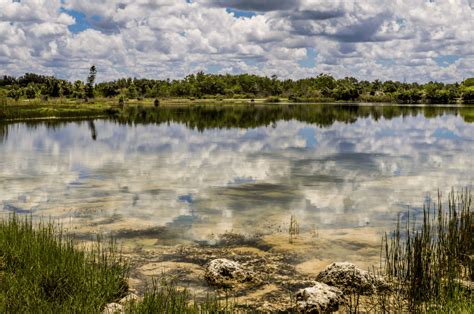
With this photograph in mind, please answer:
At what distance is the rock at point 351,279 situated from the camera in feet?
41.4

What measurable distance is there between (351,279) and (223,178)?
18365mm

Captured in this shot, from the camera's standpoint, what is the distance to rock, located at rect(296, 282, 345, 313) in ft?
37.8

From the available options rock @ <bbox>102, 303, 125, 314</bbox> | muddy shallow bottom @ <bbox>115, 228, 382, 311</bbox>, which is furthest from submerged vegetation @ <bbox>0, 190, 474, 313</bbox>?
muddy shallow bottom @ <bbox>115, 228, 382, 311</bbox>

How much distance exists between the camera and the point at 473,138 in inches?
2132

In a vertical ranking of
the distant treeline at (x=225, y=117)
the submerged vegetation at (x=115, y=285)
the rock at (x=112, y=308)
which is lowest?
the rock at (x=112, y=308)

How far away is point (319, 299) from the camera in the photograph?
1162 centimetres

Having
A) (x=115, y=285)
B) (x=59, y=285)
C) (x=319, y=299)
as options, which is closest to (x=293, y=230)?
(x=319, y=299)

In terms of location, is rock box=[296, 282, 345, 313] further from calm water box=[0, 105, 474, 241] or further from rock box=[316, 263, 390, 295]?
calm water box=[0, 105, 474, 241]

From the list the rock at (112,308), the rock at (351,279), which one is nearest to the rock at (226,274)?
the rock at (351,279)

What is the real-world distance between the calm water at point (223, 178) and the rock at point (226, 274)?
443cm

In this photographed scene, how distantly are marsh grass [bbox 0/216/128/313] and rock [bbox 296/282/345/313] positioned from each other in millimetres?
4716

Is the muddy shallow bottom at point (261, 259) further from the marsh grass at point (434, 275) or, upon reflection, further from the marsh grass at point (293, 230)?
the marsh grass at point (434, 275)

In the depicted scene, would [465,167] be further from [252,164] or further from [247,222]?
[247,222]

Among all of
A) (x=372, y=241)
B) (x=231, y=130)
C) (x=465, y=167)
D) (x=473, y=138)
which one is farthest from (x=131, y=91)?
(x=372, y=241)
